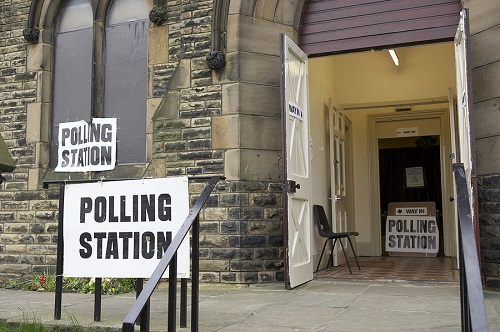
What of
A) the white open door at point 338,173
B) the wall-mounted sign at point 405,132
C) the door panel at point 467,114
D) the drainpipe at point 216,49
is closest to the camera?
the door panel at point 467,114

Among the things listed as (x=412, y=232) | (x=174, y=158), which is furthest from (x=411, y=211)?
(x=174, y=158)

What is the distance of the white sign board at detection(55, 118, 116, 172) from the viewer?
324 inches

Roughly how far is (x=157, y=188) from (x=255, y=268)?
8.86ft

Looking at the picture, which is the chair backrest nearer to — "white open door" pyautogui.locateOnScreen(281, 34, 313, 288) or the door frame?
"white open door" pyautogui.locateOnScreen(281, 34, 313, 288)

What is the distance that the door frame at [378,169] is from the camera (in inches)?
443

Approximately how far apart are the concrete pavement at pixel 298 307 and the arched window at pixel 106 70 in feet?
7.91

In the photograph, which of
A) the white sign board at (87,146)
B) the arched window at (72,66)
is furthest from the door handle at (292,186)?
the arched window at (72,66)

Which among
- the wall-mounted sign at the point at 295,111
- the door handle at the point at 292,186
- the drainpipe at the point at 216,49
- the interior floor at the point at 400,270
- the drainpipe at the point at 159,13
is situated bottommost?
the interior floor at the point at 400,270

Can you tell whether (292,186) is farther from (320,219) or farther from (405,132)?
(405,132)

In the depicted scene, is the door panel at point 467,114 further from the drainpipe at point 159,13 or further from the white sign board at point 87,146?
the white sign board at point 87,146

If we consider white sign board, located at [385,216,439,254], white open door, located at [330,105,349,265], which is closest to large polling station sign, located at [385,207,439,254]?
white sign board, located at [385,216,439,254]

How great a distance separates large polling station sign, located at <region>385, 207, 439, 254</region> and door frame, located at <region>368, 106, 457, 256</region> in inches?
8.5

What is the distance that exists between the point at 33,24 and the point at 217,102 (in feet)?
11.1

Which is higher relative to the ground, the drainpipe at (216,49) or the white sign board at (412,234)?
the drainpipe at (216,49)
